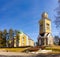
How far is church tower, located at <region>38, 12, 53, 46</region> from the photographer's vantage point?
44062 millimetres

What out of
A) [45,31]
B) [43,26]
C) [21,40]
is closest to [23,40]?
[21,40]

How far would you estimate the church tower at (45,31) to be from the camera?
1735 inches

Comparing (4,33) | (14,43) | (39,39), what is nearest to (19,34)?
(14,43)

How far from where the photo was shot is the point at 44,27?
43.7m

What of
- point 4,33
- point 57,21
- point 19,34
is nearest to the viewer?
point 57,21

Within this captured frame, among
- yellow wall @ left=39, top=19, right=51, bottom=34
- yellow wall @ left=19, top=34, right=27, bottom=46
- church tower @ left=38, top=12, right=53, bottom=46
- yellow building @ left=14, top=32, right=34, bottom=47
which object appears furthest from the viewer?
yellow wall @ left=19, top=34, right=27, bottom=46

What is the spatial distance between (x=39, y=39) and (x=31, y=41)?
111ft

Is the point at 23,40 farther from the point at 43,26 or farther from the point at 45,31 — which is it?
the point at 43,26

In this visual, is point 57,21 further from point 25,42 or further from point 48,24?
point 25,42

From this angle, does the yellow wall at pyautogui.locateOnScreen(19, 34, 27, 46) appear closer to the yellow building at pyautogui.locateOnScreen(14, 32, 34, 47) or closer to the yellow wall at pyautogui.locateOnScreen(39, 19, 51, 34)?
the yellow building at pyautogui.locateOnScreen(14, 32, 34, 47)

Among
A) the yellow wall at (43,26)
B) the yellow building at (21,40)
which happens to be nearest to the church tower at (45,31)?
the yellow wall at (43,26)

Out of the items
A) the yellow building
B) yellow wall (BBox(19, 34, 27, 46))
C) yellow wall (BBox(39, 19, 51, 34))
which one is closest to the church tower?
yellow wall (BBox(39, 19, 51, 34))

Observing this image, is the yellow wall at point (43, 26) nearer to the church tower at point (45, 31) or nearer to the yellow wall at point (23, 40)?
the church tower at point (45, 31)

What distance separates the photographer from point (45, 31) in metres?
44.0
